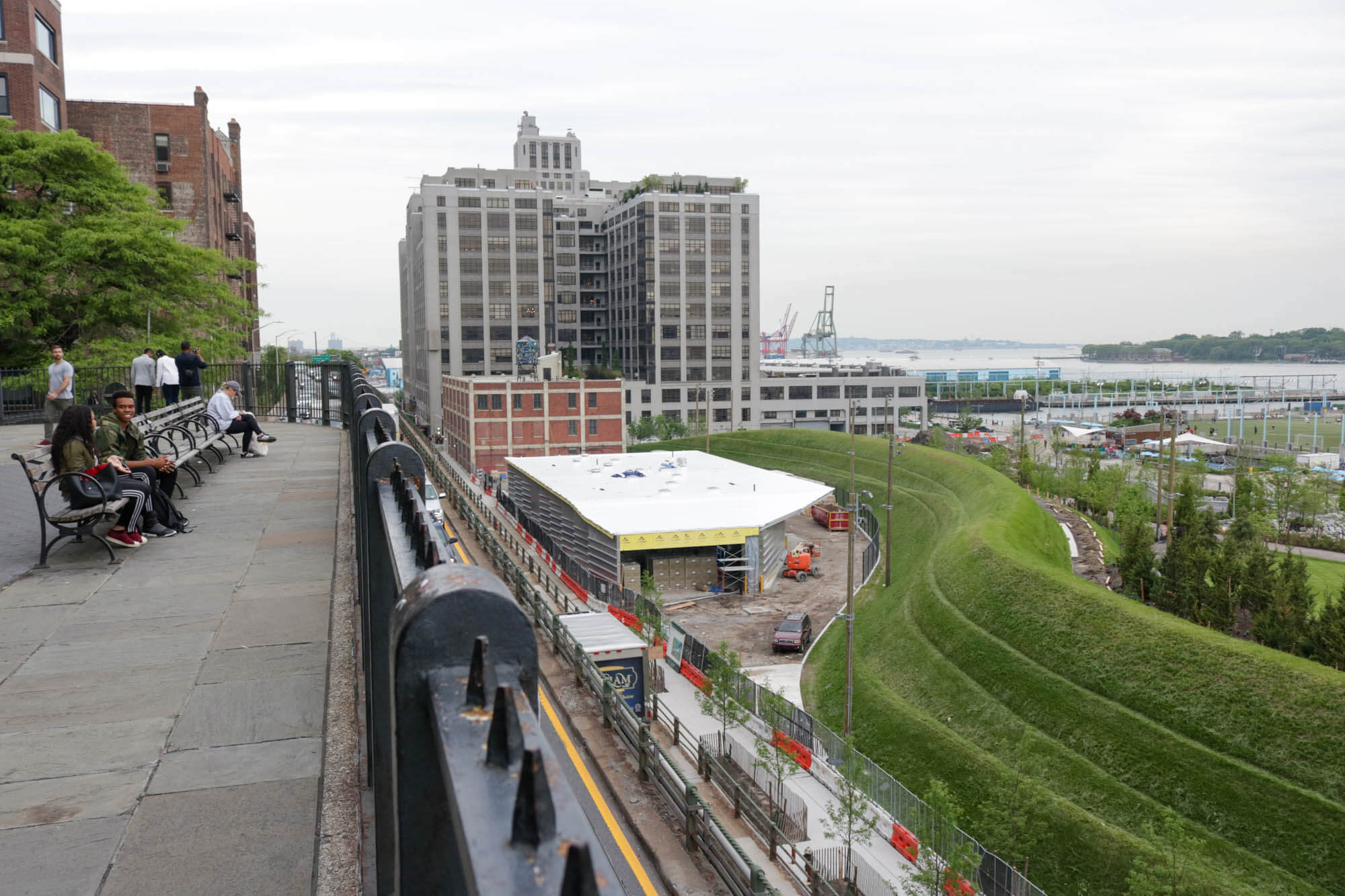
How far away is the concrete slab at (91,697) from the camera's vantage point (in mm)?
6145

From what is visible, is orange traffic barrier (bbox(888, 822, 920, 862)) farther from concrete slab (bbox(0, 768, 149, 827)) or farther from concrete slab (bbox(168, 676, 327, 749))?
concrete slab (bbox(0, 768, 149, 827))

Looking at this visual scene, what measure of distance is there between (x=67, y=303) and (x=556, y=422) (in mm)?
48355

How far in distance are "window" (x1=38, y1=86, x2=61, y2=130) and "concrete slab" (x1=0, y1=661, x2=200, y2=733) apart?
49553 millimetres

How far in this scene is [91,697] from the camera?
6.52 m

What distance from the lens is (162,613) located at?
8523 millimetres

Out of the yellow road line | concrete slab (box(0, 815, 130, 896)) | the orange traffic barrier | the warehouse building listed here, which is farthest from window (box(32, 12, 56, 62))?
concrete slab (box(0, 815, 130, 896))

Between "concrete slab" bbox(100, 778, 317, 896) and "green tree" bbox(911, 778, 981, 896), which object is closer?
"concrete slab" bbox(100, 778, 317, 896)

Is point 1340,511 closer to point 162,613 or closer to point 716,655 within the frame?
point 716,655

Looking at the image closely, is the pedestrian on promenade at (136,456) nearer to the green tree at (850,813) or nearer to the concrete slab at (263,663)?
the concrete slab at (263,663)

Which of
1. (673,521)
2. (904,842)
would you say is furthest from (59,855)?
(673,521)

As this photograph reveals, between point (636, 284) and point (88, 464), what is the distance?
350 ft

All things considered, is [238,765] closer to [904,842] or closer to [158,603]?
[158,603]

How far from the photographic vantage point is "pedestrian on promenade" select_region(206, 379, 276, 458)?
Answer: 62.4ft

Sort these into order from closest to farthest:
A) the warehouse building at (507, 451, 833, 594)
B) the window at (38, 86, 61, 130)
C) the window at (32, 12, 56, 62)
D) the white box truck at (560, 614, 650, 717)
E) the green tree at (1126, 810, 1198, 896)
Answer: the green tree at (1126, 810, 1198, 896)
the white box truck at (560, 614, 650, 717)
the window at (32, 12, 56, 62)
the window at (38, 86, 61, 130)
the warehouse building at (507, 451, 833, 594)
